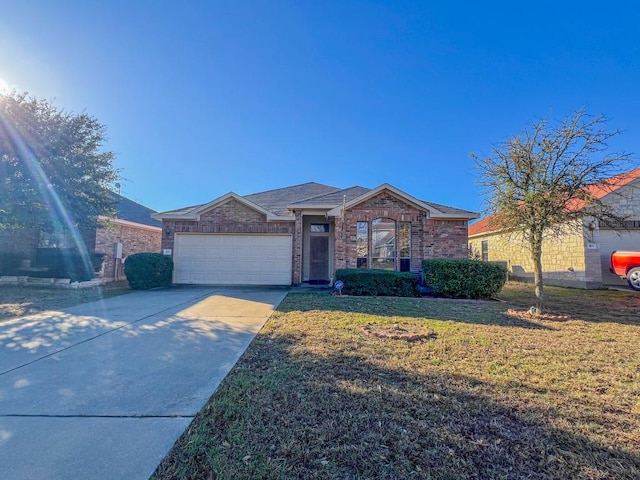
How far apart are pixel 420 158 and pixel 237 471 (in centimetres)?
1741

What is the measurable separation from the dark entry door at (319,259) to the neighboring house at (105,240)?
838 centimetres

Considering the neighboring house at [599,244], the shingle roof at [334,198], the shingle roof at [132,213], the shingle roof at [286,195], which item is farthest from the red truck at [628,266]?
the shingle roof at [132,213]

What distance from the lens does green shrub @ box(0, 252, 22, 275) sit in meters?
12.5

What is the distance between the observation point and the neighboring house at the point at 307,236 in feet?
40.3

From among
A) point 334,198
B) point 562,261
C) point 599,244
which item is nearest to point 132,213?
point 334,198

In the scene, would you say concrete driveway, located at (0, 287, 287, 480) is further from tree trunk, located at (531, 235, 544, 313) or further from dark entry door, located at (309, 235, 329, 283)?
dark entry door, located at (309, 235, 329, 283)

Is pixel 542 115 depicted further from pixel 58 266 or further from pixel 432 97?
pixel 58 266

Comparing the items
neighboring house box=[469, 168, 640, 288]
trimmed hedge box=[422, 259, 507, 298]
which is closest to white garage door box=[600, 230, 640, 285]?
neighboring house box=[469, 168, 640, 288]

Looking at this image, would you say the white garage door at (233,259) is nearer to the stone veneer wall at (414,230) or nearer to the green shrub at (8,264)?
the stone veneer wall at (414,230)

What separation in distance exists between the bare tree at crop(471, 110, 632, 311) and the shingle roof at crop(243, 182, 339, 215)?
9135mm

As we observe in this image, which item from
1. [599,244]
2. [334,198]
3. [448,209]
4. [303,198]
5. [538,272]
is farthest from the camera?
[303,198]

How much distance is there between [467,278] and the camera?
31.5 ft

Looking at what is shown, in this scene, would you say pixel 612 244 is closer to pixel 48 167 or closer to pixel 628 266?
pixel 628 266

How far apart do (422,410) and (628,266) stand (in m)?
14.1
